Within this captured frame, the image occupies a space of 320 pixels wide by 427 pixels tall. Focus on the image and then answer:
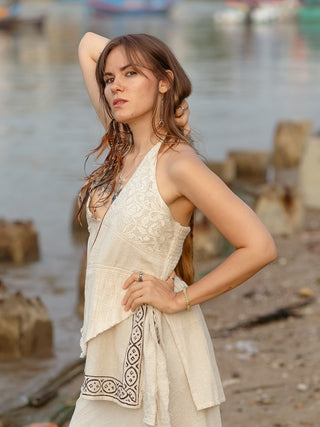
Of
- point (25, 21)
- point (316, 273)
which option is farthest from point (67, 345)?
point (25, 21)

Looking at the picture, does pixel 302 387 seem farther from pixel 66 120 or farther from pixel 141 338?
pixel 66 120

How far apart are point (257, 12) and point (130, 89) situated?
6222cm

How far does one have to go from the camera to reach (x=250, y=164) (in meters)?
12.2

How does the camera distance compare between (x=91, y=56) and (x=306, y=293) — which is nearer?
(x=91, y=56)

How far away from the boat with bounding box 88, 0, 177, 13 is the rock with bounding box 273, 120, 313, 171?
191ft

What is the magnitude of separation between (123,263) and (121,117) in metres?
0.41

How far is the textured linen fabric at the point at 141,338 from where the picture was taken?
2.23 metres

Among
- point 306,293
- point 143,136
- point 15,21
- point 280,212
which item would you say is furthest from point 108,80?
point 15,21

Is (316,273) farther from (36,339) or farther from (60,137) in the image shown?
(60,137)

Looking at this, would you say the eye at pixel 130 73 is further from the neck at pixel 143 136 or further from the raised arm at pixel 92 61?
the raised arm at pixel 92 61

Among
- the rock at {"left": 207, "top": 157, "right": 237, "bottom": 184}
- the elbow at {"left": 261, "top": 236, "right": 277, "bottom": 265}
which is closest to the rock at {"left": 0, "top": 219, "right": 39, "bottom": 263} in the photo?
the rock at {"left": 207, "top": 157, "right": 237, "bottom": 184}

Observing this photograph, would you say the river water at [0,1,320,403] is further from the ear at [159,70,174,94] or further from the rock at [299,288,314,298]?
the rock at [299,288,314,298]

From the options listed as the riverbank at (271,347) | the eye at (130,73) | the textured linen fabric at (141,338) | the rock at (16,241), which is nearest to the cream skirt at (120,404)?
the textured linen fabric at (141,338)

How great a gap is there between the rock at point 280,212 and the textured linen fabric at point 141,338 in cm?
589
